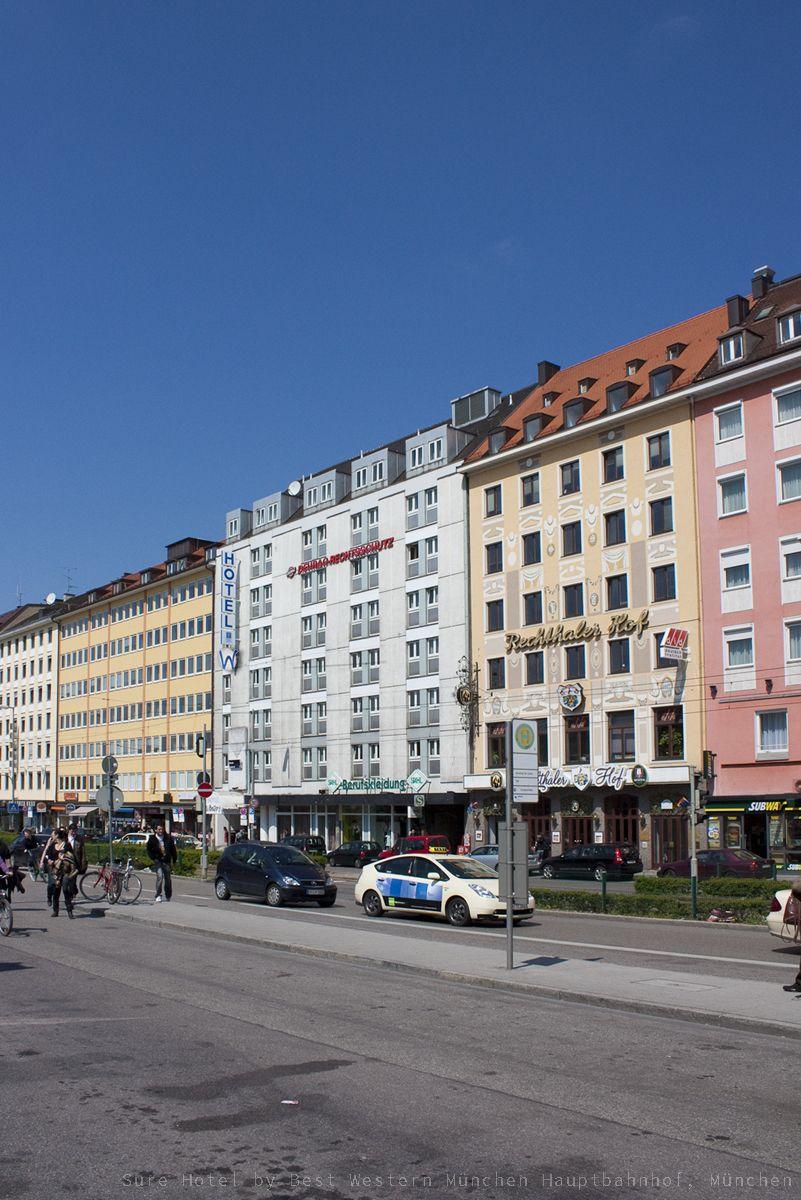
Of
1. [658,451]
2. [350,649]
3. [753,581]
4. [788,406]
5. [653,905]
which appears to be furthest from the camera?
[350,649]

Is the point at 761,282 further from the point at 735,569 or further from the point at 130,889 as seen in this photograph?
the point at 130,889

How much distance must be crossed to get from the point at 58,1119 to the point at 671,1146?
3.78 meters

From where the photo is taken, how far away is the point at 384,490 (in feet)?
211

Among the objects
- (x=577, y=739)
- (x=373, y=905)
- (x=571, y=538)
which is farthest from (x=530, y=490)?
(x=373, y=905)

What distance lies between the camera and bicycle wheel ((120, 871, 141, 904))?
1028 inches

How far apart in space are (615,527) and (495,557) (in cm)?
780

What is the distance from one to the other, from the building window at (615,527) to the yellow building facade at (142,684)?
34.5 meters

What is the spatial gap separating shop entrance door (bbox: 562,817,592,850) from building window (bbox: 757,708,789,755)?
9.89 metres

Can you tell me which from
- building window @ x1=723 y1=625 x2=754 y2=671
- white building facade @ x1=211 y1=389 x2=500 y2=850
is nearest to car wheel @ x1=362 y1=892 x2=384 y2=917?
building window @ x1=723 y1=625 x2=754 y2=671

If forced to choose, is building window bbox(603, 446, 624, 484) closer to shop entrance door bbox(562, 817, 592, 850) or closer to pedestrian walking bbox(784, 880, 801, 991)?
shop entrance door bbox(562, 817, 592, 850)

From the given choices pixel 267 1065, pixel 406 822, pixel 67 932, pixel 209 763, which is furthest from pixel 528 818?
pixel 267 1065

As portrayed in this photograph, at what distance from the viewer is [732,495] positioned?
45938mm

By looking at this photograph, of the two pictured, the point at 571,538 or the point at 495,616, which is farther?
the point at 495,616

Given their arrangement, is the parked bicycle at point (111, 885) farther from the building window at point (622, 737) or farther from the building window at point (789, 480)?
the building window at point (789, 480)
